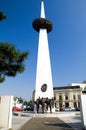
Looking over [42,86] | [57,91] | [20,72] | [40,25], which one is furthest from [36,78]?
[57,91]

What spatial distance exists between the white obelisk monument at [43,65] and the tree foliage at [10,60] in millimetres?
16924

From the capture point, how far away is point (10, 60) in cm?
1122

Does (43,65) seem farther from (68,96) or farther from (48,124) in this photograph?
(68,96)

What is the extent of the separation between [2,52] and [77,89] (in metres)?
58.4

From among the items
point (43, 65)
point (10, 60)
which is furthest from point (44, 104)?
point (10, 60)

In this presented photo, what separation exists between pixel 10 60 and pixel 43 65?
61.8 feet

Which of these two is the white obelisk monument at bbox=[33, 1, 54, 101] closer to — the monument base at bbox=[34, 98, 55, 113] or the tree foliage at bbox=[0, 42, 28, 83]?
the monument base at bbox=[34, 98, 55, 113]

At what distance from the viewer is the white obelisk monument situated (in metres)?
Answer: 28.4

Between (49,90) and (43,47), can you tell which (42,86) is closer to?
(49,90)

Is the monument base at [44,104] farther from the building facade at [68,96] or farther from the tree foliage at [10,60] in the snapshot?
the building facade at [68,96]

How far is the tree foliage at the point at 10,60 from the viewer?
1050 centimetres

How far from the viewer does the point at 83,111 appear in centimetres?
993

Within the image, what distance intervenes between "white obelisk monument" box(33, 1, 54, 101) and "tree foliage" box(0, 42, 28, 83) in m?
16.9

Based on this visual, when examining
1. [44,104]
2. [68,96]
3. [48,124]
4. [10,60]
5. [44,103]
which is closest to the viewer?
[10,60]
